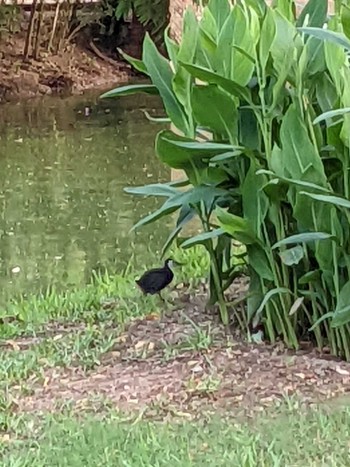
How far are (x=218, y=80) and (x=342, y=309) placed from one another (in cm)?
104

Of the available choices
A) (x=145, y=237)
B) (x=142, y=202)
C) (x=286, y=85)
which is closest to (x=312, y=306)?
(x=286, y=85)

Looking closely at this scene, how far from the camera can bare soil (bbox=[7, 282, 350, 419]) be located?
158 inches

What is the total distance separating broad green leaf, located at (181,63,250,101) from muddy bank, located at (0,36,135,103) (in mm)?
14429

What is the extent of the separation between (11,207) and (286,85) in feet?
19.5

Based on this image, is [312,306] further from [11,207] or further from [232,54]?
[11,207]

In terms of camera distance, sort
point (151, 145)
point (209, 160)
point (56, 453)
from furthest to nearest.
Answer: point (151, 145), point (209, 160), point (56, 453)

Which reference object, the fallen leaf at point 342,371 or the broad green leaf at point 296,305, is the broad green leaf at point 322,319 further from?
the fallen leaf at point 342,371

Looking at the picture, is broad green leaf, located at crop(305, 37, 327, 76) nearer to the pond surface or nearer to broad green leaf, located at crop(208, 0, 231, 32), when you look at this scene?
broad green leaf, located at crop(208, 0, 231, 32)

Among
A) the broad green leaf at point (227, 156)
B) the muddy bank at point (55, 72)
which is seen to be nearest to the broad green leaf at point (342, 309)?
the broad green leaf at point (227, 156)

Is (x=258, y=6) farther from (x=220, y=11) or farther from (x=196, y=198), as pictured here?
(x=196, y=198)

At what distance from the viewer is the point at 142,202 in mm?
10086

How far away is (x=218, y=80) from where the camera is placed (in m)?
4.23

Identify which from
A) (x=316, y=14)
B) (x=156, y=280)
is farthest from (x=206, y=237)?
(x=316, y=14)

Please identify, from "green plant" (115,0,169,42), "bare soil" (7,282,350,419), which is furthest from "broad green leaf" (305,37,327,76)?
"green plant" (115,0,169,42)
